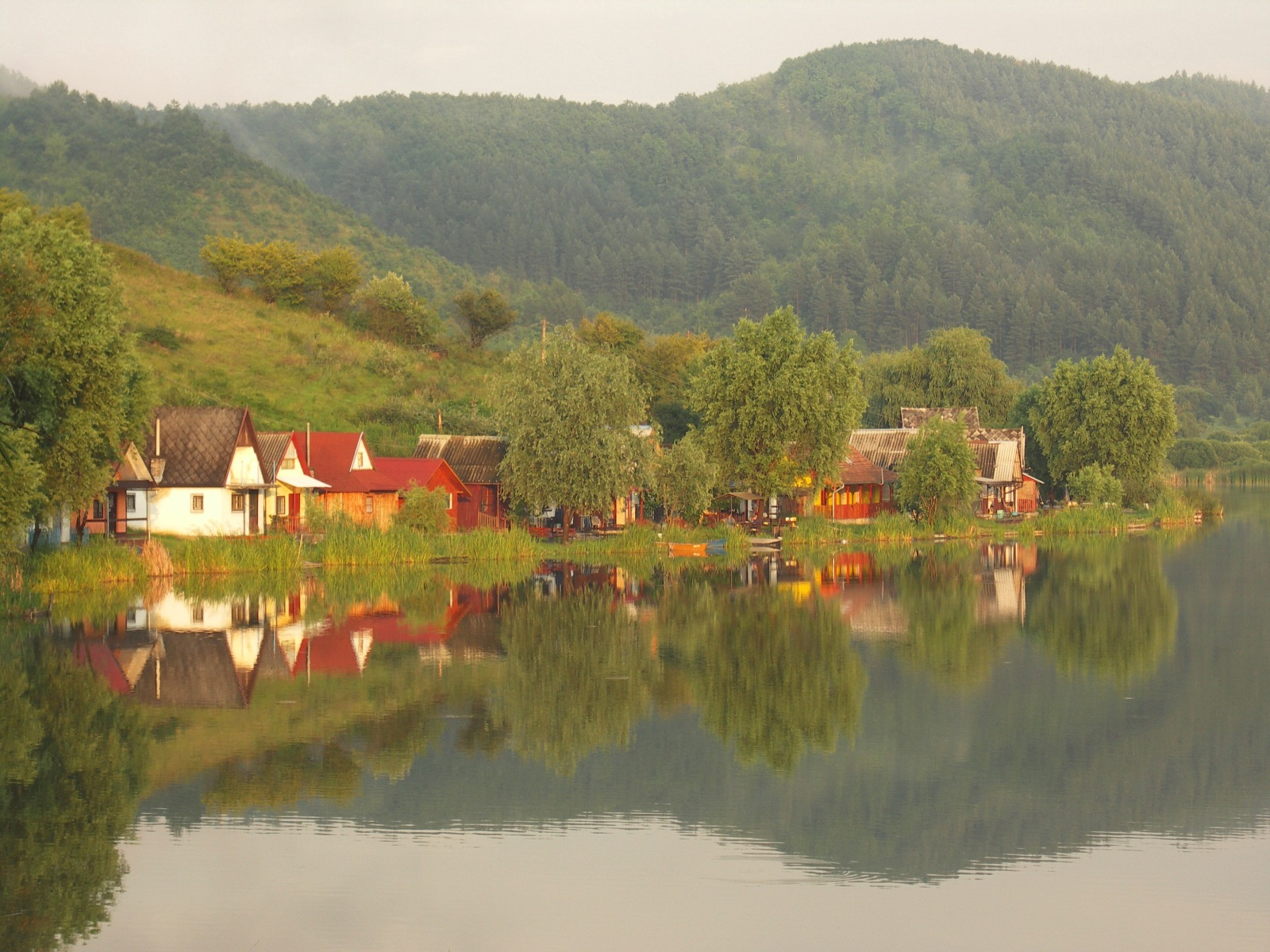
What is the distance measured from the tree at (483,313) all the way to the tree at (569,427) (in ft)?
137

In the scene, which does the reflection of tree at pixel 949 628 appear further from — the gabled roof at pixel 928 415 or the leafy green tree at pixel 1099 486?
the gabled roof at pixel 928 415

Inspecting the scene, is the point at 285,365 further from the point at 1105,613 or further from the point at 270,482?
the point at 1105,613

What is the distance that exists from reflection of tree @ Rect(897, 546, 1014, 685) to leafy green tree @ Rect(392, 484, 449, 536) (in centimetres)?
1754

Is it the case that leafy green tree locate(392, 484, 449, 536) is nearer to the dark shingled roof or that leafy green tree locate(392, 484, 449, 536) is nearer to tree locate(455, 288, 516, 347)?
the dark shingled roof

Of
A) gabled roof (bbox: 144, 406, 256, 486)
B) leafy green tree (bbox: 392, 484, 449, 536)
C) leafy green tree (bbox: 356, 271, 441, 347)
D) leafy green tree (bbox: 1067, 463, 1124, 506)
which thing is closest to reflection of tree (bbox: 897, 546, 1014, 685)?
leafy green tree (bbox: 392, 484, 449, 536)

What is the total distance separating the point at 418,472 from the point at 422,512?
6.07 m

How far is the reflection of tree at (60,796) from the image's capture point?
1507 cm

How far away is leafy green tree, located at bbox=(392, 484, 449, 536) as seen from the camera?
54.0m

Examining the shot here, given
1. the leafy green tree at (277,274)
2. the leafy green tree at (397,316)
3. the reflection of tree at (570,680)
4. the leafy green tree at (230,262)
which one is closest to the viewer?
the reflection of tree at (570,680)

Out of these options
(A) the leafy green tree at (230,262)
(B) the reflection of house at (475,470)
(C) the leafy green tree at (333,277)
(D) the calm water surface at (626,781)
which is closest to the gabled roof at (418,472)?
(B) the reflection of house at (475,470)

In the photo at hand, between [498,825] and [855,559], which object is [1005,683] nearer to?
[498,825]

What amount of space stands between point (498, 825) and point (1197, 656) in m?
20.7

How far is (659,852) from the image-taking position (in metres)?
17.3

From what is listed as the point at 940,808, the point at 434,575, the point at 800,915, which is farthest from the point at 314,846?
the point at 434,575
